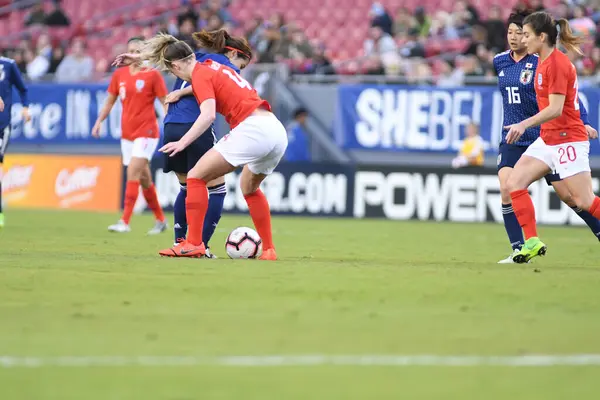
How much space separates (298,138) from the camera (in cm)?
2388

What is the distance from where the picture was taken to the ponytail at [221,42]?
10.8 meters

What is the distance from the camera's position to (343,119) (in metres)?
24.3

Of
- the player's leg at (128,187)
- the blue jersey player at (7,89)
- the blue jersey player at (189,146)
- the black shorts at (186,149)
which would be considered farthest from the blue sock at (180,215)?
the blue jersey player at (7,89)

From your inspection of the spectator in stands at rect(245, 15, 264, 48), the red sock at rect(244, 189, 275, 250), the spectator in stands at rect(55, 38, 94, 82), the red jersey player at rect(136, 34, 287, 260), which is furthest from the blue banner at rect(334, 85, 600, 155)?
the red jersey player at rect(136, 34, 287, 260)

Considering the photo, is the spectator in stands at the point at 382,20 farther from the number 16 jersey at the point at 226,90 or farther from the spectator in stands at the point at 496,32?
the number 16 jersey at the point at 226,90

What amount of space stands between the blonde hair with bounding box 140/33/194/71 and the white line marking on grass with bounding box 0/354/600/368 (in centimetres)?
505

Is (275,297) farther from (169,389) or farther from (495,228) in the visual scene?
(495,228)

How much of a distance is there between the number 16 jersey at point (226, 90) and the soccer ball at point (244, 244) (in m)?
1.12

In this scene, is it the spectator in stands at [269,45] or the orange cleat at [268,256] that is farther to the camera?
the spectator in stands at [269,45]

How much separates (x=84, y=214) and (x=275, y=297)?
14.2m

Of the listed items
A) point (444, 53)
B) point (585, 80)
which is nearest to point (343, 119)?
point (444, 53)

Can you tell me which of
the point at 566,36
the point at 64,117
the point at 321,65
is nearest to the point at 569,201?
the point at 566,36

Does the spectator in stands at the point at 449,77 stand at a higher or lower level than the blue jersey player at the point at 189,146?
lower

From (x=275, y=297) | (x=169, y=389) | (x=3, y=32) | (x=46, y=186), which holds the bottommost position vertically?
(x=46, y=186)
